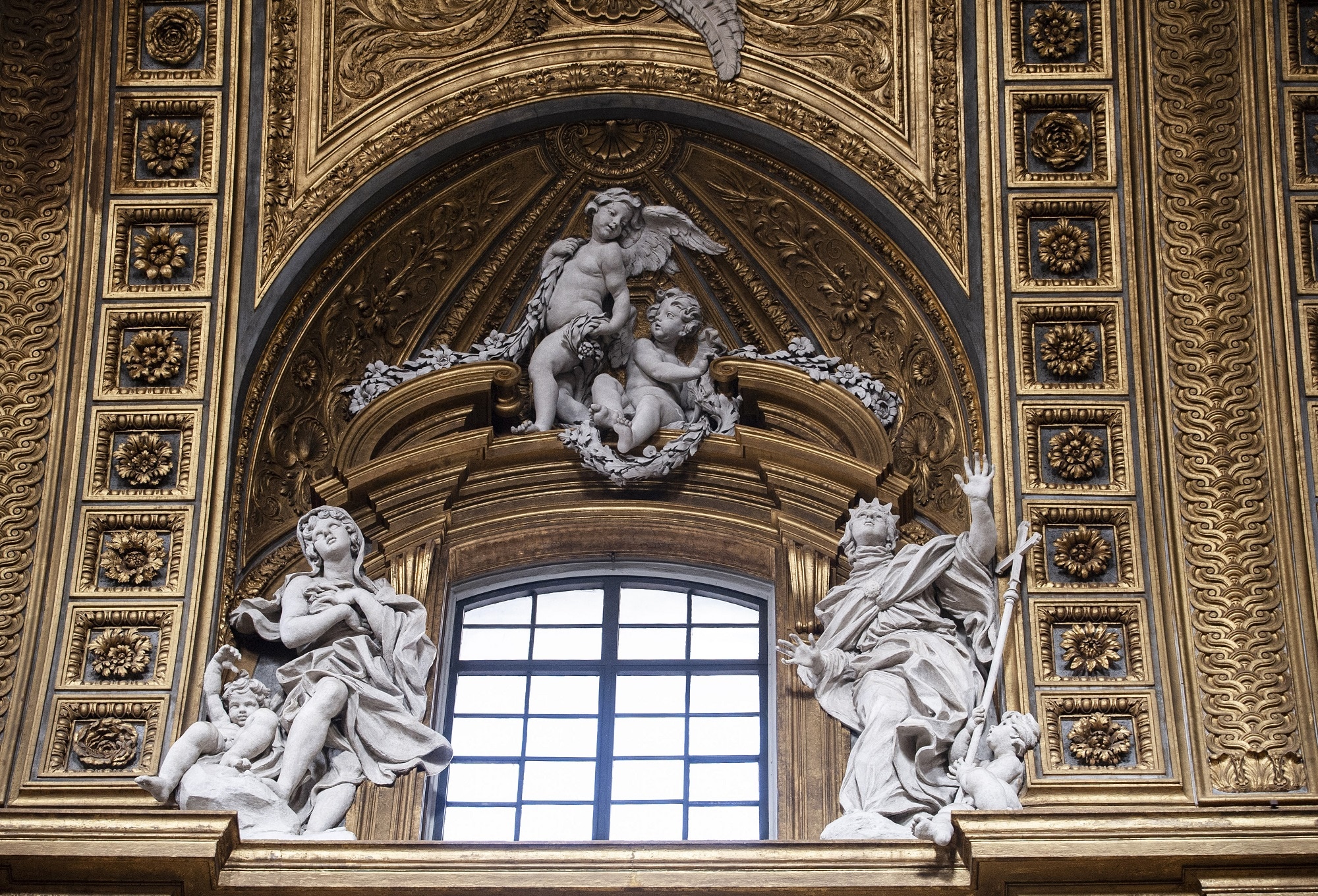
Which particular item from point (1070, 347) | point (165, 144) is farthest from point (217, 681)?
point (1070, 347)

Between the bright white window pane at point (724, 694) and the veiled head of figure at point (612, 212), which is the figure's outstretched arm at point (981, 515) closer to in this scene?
the bright white window pane at point (724, 694)

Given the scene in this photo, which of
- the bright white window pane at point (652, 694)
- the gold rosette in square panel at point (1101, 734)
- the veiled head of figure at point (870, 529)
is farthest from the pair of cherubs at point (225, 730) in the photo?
the gold rosette in square panel at point (1101, 734)

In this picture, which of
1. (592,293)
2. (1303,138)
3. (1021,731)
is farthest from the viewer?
(592,293)

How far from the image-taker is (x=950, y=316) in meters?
13.9

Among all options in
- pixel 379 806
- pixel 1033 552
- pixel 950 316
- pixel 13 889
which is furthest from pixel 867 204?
pixel 13 889

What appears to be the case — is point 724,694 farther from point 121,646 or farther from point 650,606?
point 121,646

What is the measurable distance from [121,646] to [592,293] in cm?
339

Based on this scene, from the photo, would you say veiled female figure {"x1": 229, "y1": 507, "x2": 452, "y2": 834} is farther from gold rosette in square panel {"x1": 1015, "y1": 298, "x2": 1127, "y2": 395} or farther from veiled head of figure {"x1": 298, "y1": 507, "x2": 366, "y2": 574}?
gold rosette in square panel {"x1": 1015, "y1": 298, "x2": 1127, "y2": 395}

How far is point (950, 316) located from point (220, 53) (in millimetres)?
4187

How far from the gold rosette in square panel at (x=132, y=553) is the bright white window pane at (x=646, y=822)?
247 cm

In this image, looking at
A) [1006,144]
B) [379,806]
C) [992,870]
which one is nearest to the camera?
[992,870]

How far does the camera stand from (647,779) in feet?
43.3

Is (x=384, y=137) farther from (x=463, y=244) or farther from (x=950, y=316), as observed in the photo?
(x=950, y=316)

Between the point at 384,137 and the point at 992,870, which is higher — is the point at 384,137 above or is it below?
above
